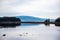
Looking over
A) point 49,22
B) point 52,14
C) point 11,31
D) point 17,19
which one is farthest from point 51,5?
point 11,31

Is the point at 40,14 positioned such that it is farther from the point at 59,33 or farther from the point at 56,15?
the point at 59,33

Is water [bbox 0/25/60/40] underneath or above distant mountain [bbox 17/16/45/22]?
underneath

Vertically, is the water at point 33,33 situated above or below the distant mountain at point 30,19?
below


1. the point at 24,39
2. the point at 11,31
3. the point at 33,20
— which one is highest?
the point at 33,20

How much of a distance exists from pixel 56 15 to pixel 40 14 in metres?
0.21

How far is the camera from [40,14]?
1.63 m

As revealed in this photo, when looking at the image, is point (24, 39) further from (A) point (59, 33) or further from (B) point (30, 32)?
(A) point (59, 33)

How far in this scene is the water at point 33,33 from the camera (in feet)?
5.22

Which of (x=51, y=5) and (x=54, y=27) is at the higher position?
(x=51, y=5)

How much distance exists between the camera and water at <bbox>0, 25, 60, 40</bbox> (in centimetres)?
159

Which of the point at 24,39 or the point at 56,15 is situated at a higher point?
the point at 56,15

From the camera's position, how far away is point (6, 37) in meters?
1.60

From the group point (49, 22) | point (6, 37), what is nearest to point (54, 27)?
point (49, 22)

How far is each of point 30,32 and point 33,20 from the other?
0.16 m
